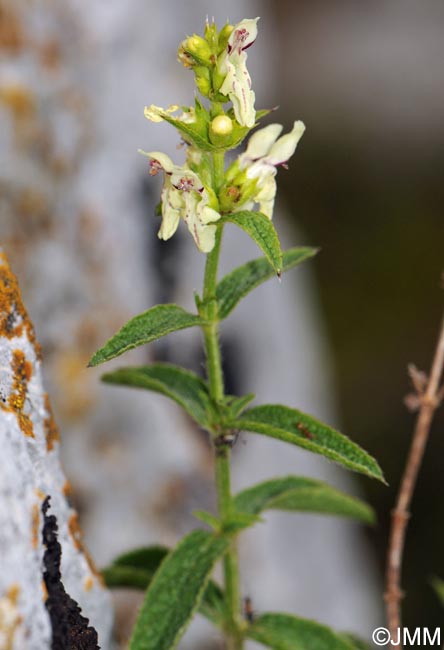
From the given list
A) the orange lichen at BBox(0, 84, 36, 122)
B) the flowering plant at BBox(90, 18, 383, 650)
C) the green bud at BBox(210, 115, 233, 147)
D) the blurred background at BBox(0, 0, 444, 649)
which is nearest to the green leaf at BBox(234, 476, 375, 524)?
the flowering plant at BBox(90, 18, 383, 650)

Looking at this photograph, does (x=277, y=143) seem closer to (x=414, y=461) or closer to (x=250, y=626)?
(x=414, y=461)

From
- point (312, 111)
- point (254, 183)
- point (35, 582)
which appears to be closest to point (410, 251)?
point (312, 111)

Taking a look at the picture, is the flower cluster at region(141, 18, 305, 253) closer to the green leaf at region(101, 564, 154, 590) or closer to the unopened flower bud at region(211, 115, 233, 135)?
the unopened flower bud at region(211, 115, 233, 135)

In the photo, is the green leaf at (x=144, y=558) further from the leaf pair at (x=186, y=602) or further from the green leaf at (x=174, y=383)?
the green leaf at (x=174, y=383)

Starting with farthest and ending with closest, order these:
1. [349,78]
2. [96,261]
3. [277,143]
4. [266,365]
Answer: [349,78] → [266,365] → [96,261] → [277,143]

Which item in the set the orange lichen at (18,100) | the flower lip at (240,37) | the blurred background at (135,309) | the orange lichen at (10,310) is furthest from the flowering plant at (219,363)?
the orange lichen at (18,100)

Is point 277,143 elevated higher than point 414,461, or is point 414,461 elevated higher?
point 277,143
